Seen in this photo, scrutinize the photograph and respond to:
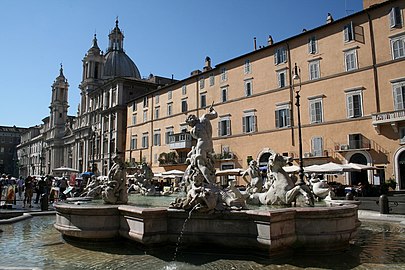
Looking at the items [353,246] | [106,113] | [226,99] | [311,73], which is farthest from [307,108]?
[106,113]

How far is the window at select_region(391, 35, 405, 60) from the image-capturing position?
25.3m

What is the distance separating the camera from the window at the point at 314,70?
3041 centimetres

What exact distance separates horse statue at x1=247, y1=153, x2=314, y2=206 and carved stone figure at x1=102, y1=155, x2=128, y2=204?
A: 10.6ft

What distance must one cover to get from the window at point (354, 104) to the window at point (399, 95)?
8.25 ft

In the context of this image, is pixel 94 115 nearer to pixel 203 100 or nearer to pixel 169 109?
pixel 169 109

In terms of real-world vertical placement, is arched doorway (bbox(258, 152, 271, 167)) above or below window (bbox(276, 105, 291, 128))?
below

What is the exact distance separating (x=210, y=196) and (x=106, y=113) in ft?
191

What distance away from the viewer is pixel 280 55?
33.1 metres

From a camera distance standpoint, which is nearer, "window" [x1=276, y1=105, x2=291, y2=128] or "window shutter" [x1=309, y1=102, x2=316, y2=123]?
"window shutter" [x1=309, y1=102, x2=316, y2=123]

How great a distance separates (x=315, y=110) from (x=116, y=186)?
81.4 ft

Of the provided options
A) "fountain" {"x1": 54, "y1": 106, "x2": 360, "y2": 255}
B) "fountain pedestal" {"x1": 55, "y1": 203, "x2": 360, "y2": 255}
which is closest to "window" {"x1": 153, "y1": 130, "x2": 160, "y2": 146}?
"fountain" {"x1": 54, "y1": 106, "x2": 360, "y2": 255}

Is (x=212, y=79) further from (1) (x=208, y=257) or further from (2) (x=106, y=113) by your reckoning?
(1) (x=208, y=257)

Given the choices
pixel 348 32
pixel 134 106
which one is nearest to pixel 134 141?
pixel 134 106

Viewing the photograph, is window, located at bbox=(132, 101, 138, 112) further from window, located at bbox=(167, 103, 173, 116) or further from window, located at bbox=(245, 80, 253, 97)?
window, located at bbox=(245, 80, 253, 97)
